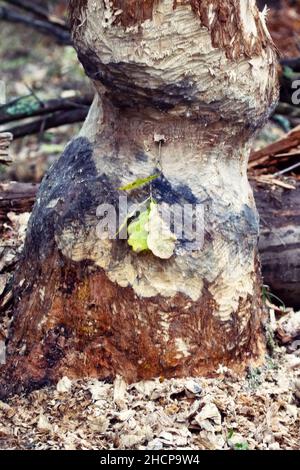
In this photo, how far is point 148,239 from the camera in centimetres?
235

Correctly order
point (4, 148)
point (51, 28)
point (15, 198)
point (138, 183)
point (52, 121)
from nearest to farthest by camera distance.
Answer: point (138, 183) → point (4, 148) → point (15, 198) → point (52, 121) → point (51, 28)

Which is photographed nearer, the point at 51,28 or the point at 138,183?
the point at 138,183

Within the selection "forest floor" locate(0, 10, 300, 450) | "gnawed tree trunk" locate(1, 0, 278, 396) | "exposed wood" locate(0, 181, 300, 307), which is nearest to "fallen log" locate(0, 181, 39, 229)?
"exposed wood" locate(0, 181, 300, 307)

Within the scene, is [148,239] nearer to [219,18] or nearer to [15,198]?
[219,18]

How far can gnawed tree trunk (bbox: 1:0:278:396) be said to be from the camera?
7.73ft

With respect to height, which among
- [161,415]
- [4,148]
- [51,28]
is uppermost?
[51,28]

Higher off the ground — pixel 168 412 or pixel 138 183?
pixel 138 183

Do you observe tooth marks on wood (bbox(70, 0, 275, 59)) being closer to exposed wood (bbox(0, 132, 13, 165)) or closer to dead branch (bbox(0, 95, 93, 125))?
exposed wood (bbox(0, 132, 13, 165))

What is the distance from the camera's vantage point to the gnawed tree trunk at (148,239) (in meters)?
2.36

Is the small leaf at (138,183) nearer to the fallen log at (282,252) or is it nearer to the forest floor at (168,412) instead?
the forest floor at (168,412)

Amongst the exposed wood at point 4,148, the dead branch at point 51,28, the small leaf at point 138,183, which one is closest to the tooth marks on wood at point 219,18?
the small leaf at point 138,183

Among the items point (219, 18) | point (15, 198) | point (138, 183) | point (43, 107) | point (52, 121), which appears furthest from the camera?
point (52, 121)

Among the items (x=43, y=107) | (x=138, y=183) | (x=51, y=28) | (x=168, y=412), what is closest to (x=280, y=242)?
(x=138, y=183)

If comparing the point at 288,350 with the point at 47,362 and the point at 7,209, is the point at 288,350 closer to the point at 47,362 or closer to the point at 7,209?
the point at 47,362
